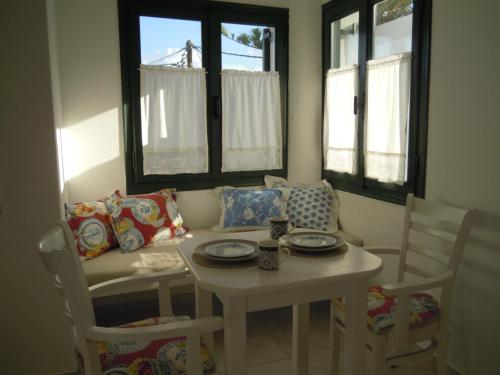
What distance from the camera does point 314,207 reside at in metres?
3.25

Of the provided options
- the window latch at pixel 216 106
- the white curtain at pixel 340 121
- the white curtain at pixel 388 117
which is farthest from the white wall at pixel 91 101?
the white curtain at pixel 388 117

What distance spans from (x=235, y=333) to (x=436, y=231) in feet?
4.37

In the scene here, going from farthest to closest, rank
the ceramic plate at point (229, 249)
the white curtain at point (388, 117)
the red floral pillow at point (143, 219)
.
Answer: the red floral pillow at point (143, 219)
the white curtain at point (388, 117)
the ceramic plate at point (229, 249)

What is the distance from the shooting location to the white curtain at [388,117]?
8.48ft

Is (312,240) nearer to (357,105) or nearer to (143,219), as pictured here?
(143,219)

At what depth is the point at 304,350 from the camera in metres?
1.99

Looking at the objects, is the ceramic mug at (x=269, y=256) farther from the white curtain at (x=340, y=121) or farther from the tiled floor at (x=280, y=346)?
the white curtain at (x=340, y=121)

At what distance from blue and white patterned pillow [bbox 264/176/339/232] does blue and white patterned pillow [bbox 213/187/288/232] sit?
10 centimetres

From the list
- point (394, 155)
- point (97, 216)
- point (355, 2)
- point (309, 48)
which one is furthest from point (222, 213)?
point (355, 2)

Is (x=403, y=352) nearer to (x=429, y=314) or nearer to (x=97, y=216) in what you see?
(x=429, y=314)

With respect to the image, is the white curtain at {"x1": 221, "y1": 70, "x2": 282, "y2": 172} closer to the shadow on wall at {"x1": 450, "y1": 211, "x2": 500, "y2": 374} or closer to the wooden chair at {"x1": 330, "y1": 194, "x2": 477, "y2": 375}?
the wooden chair at {"x1": 330, "y1": 194, "x2": 477, "y2": 375}

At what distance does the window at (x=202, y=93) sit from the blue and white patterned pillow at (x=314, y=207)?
348 mm

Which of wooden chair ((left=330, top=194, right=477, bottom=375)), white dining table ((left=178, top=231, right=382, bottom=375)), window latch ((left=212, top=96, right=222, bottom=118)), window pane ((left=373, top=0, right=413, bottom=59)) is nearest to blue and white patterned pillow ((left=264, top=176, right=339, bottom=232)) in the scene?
window latch ((left=212, top=96, right=222, bottom=118))

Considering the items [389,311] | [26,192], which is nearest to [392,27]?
[389,311]
